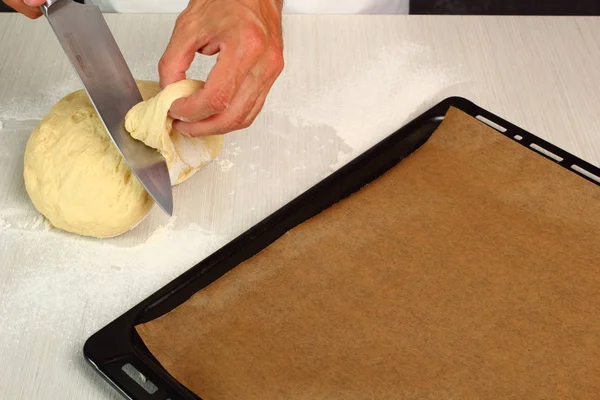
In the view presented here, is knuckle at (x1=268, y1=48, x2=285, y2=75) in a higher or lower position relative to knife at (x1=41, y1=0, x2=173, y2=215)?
higher

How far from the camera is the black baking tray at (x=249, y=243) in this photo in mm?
710

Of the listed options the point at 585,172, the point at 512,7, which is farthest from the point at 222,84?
the point at 512,7

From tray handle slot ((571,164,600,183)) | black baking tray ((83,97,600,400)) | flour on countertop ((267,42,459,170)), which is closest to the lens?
black baking tray ((83,97,600,400))

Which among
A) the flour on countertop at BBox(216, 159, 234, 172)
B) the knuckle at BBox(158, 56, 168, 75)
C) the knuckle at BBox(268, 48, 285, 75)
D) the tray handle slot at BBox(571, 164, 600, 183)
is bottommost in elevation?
the flour on countertop at BBox(216, 159, 234, 172)

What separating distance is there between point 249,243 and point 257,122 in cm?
25

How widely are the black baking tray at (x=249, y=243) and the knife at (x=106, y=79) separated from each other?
0.10 metres

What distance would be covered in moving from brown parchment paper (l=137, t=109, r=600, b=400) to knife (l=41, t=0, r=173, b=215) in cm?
14

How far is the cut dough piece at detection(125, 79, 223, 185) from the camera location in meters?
0.78

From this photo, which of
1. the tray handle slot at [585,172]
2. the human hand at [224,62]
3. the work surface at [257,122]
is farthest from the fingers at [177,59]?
the tray handle slot at [585,172]

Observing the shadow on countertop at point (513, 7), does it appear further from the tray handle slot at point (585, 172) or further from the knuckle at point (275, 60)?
the knuckle at point (275, 60)

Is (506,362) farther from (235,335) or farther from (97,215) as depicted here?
(97,215)

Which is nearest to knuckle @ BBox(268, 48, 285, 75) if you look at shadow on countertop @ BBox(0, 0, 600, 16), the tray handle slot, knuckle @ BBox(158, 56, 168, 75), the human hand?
the human hand

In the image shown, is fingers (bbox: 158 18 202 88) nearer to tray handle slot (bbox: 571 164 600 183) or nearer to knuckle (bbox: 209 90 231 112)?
knuckle (bbox: 209 90 231 112)

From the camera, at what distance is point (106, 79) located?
80 cm
